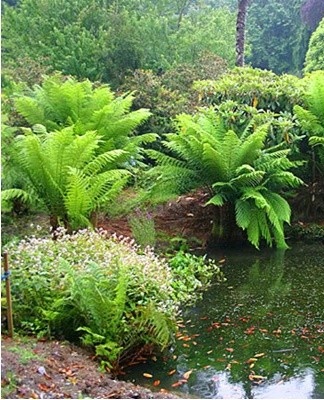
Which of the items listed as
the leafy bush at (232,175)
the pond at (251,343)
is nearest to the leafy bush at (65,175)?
the leafy bush at (232,175)

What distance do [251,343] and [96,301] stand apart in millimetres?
1173

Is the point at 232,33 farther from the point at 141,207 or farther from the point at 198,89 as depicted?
the point at 141,207

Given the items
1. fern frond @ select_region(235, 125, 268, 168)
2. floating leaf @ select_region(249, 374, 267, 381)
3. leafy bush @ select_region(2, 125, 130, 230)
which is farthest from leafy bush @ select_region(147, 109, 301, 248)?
floating leaf @ select_region(249, 374, 267, 381)

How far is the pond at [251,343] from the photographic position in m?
3.55

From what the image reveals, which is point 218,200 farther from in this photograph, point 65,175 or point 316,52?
point 316,52

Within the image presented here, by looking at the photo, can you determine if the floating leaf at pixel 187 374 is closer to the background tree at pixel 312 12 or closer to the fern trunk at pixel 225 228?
the fern trunk at pixel 225 228

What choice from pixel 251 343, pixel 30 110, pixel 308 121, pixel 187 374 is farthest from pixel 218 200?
pixel 187 374

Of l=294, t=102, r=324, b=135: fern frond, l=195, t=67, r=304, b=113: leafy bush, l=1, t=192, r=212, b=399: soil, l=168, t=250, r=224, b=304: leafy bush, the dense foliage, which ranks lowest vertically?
l=168, t=250, r=224, b=304: leafy bush

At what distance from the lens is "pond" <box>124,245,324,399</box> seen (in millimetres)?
3553

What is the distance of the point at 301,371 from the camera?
12.1 ft

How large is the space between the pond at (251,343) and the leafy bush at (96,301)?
231 millimetres

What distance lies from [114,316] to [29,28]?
29.9 ft

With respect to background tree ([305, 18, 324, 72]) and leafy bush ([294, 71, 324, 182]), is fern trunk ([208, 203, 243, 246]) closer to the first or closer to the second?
leafy bush ([294, 71, 324, 182])

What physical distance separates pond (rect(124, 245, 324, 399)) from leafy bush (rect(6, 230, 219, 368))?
231mm
